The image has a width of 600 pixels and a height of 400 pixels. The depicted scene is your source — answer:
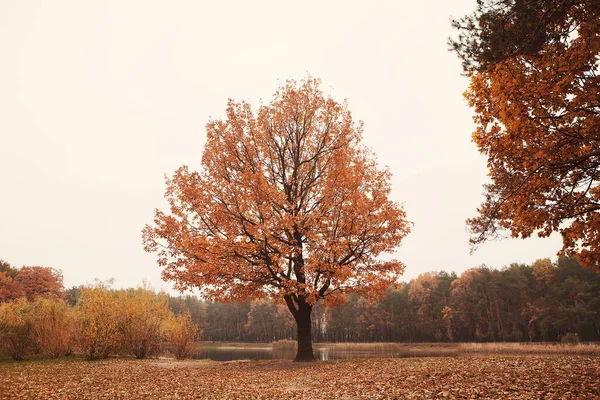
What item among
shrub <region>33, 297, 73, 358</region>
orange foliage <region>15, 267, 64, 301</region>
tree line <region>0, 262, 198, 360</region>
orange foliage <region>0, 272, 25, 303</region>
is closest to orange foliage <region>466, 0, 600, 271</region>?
tree line <region>0, 262, 198, 360</region>

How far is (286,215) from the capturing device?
698 inches

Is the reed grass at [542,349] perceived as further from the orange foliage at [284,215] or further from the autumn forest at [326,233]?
the orange foliage at [284,215]

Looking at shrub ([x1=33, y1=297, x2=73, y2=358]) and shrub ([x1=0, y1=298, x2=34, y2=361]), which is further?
shrub ([x1=33, y1=297, x2=73, y2=358])

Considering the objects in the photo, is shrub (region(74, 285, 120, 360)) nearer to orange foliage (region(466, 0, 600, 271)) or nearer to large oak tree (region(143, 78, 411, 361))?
large oak tree (region(143, 78, 411, 361))

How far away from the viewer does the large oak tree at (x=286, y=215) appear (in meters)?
17.9

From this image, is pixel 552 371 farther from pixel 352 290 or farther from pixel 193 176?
pixel 193 176

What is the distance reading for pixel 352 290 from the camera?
18.9m

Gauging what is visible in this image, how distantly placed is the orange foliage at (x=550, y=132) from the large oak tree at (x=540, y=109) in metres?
0.02

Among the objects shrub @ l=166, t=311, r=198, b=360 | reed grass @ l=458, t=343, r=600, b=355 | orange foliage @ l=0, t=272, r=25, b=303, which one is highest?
orange foliage @ l=0, t=272, r=25, b=303

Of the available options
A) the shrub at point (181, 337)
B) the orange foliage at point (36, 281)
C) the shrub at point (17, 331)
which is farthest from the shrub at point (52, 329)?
the orange foliage at point (36, 281)

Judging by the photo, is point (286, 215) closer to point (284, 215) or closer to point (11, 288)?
point (284, 215)

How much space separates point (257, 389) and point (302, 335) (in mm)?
9099

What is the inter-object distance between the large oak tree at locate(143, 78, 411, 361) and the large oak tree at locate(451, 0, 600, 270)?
27.8 feet

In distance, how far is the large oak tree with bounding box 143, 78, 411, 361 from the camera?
17.9 m
